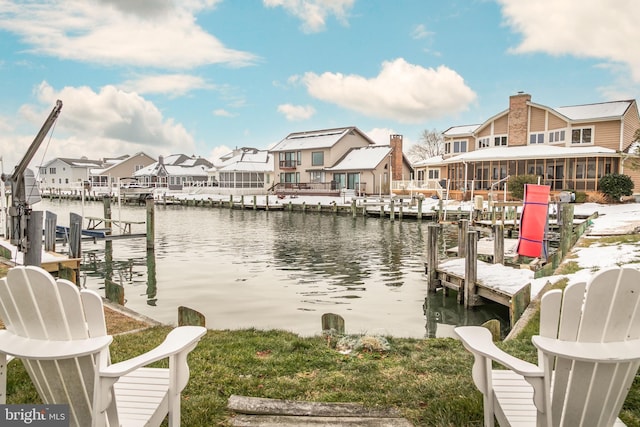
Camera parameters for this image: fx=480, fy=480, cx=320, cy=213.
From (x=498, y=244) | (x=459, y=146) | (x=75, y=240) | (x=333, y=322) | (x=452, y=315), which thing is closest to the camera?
(x=333, y=322)

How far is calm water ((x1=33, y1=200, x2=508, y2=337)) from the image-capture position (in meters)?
10.8

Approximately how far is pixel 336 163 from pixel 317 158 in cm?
252

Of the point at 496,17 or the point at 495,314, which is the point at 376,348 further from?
the point at 496,17

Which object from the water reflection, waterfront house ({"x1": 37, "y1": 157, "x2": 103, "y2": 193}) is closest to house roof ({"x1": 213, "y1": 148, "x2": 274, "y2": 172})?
waterfront house ({"x1": 37, "y1": 157, "x2": 103, "y2": 193})

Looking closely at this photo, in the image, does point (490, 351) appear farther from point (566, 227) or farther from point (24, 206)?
point (566, 227)

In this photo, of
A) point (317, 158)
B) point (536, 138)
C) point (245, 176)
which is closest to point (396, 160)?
point (317, 158)

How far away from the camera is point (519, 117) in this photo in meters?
40.4

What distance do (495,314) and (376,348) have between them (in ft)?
20.6

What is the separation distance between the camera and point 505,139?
42.1 meters

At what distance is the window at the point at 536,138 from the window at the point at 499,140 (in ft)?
7.69

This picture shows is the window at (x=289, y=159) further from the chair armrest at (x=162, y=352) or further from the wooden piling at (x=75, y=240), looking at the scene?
the chair armrest at (x=162, y=352)

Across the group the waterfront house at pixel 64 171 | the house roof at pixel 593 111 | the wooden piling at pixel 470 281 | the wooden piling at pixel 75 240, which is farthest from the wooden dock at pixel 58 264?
the waterfront house at pixel 64 171

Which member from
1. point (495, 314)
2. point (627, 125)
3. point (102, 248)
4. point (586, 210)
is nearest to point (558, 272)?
point (495, 314)

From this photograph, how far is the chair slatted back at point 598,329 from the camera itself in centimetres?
263
